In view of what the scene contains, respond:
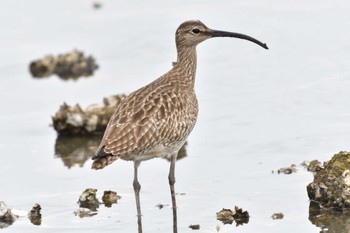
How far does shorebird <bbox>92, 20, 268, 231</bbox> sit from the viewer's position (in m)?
12.3

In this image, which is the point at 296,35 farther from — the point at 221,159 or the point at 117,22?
the point at 221,159

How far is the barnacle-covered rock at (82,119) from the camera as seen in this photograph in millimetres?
16062

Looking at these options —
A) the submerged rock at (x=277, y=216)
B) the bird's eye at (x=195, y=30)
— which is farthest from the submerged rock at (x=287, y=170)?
the bird's eye at (x=195, y=30)

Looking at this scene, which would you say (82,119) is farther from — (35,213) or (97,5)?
(97,5)

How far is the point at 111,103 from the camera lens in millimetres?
16438

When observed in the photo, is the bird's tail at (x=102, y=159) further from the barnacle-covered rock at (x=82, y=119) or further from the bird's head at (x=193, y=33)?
the barnacle-covered rock at (x=82, y=119)

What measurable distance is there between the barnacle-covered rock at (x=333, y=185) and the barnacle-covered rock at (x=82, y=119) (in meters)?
4.40

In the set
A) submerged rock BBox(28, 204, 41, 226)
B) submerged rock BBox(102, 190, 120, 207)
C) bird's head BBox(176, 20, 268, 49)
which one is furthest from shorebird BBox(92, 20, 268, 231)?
submerged rock BBox(28, 204, 41, 226)

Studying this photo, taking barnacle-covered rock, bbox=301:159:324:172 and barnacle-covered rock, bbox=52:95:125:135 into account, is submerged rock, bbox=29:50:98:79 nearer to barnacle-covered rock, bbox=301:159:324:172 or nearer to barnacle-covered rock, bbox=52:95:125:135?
barnacle-covered rock, bbox=52:95:125:135

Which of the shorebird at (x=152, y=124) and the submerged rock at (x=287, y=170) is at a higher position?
the shorebird at (x=152, y=124)

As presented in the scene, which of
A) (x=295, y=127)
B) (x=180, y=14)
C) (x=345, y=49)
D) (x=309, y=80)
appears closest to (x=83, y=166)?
(x=295, y=127)

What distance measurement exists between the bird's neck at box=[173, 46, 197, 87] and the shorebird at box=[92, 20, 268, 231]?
0.02m

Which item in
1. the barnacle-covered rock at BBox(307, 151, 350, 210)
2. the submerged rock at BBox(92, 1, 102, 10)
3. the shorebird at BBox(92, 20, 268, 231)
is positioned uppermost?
the submerged rock at BBox(92, 1, 102, 10)

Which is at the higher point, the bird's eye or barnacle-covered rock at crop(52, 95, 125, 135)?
the bird's eye
